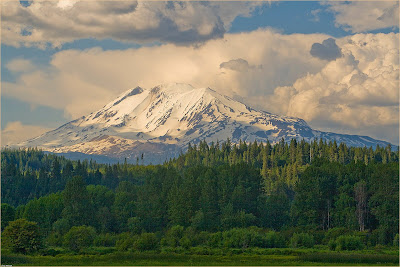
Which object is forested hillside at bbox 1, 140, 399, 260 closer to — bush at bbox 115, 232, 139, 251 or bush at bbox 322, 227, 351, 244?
bush at bbox 322, 227, 351, 244

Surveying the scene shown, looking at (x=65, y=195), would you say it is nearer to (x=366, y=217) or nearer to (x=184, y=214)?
(x=184, y=214)

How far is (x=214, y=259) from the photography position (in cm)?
10281

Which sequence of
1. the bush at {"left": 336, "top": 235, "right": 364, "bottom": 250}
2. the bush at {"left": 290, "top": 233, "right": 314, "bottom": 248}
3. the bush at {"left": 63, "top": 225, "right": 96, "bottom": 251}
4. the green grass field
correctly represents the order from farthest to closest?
the bush at {"left": 290, "top": 233, "right": 314, "bottom": 248} < the bush at {"left": 336, "top": 235, "right": 364, "bottom": 250} < the bush at {"left": 63, "top": 225, "right": 96, "bottom": 251} < the green grass field

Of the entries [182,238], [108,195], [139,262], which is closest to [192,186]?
[108,195]

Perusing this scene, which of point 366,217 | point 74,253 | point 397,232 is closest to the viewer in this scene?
point 74,253

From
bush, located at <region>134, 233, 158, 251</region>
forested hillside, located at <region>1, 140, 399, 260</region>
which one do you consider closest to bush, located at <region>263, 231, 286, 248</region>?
forested hillside, located at <region>1, 140, 399, 260</region>

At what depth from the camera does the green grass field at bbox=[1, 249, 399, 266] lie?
99000mm

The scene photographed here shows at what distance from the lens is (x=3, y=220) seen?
486 feet

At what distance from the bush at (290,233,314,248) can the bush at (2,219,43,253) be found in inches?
2018

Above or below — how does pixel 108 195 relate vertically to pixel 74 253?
above

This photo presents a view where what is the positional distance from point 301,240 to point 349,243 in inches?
424

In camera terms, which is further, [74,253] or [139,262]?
[74,253]

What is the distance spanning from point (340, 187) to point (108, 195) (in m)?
63.7

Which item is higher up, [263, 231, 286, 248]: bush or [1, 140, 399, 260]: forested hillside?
[1, 140, 399, 260]: forested hillside
